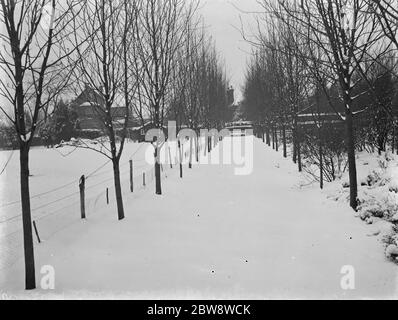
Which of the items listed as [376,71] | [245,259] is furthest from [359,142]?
[245,259]

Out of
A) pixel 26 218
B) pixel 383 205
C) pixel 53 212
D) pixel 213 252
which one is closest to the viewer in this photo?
pixel 26 218

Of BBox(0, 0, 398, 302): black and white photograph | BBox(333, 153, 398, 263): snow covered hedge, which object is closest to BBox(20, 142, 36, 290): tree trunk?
BBox(0, 0, 398, 302): black and white photograph

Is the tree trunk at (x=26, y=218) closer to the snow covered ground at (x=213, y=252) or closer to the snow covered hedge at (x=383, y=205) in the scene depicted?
the snow covered ground at (x=213, y=252)

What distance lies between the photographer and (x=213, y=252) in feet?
17.4

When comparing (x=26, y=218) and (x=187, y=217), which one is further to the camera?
(x=187, y=217)

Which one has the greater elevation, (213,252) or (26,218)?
(26,218)

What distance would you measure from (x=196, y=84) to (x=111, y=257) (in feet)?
45.9

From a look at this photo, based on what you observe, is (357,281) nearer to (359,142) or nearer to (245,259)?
(245,259)

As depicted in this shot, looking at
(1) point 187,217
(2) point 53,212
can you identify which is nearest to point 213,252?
(1) point 187,217

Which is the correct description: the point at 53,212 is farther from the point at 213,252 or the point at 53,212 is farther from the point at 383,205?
the point at 383,205

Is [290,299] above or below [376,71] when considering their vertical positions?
below

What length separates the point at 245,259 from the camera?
16.4 ft

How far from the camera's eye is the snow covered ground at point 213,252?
4116mm

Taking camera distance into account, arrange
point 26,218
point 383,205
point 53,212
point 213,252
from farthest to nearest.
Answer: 1. point 53,212
2. point 383,205
3. point 213,252
4. point 26,218
